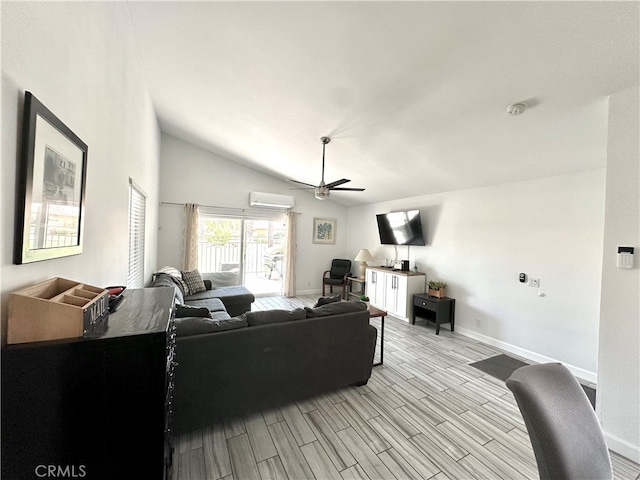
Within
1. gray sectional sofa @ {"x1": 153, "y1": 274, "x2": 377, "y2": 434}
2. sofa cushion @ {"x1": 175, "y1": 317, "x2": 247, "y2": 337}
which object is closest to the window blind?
gray sectional sofa @ {"x1": 153, "y1": 274, "x2": 377, "y2": 434}

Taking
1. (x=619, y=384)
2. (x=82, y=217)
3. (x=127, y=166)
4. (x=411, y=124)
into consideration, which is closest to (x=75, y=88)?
(x=82, y=217)

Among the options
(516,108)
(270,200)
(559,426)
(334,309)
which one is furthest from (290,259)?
(559,426)

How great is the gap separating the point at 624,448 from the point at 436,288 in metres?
2.62

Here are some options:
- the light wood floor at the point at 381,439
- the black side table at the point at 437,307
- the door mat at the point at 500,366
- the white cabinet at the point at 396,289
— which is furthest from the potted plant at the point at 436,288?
the light wood floor at the point at 381,439

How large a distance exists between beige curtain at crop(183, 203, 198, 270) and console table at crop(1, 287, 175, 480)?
15.1ft

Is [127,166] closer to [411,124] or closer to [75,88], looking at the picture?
[75,88]

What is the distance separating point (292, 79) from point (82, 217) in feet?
6.80

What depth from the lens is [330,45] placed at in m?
1.95

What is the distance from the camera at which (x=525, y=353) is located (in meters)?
3.37

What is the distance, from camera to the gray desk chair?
80 cm

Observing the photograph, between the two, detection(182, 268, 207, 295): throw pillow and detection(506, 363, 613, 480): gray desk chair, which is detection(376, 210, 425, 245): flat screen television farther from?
detection(506, 363, 613, 480): gray desk chair

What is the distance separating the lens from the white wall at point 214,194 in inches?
203

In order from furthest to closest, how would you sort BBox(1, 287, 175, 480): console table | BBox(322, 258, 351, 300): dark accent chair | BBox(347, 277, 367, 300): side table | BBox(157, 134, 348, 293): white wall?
BBox(322, 258, 351, 300): dark accent chair < BBox(347, 277, 367, 300): side table < BBox(157, 134, 348, 293): white wall < BBox(1, 287, 175, 480): console table

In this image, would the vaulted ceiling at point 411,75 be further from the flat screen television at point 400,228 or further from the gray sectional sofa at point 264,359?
the gray sectional sofa at point 264,359
